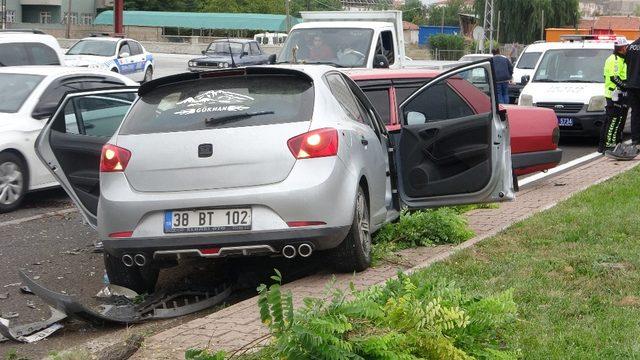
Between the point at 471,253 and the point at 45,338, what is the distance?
9.95 feet

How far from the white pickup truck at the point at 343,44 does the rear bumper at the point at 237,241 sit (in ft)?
31.8

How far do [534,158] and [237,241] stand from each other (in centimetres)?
593

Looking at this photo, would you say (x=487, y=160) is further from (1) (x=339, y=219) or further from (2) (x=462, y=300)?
(2) (x=462, y=300)

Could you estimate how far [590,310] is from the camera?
5.76 meters

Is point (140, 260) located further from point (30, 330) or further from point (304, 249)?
point (304, 249)

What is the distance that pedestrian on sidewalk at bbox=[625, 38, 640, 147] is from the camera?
14656 millimetres

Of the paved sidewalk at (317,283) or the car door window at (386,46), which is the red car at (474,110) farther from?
the car door window at (386,46)

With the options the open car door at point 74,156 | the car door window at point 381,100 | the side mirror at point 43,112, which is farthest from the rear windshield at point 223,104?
the side mirror at point 43,112

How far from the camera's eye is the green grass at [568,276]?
5.16 metres

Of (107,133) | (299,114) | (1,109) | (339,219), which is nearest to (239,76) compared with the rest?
(299,114)

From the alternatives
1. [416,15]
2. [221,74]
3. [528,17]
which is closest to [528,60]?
[221,74]

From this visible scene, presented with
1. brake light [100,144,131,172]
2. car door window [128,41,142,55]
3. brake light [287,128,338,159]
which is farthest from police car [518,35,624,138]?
car door window [128,41,142,55]

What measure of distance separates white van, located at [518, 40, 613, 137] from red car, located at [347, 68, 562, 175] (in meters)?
5.72

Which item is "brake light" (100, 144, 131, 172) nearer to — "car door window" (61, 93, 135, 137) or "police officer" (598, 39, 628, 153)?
"car door window" (61, 93, 135, 137)
